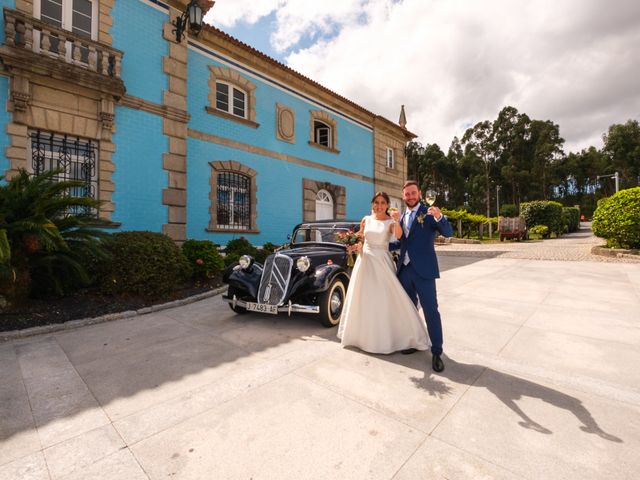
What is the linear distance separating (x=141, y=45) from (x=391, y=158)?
1315 centimetres

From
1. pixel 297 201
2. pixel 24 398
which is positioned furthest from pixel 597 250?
pixel 24 398

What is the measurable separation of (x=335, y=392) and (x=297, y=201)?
10.1 meters

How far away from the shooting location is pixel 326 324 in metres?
4.32

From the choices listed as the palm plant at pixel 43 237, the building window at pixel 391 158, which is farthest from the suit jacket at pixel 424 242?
the building window at pixel 391 158

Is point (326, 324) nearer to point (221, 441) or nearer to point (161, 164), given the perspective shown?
point (221, 441)

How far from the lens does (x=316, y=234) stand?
595 centimetres

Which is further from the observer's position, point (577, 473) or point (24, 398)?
point (24, 398)

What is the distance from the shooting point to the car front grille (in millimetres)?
4438

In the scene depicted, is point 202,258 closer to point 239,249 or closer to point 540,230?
point 239,249

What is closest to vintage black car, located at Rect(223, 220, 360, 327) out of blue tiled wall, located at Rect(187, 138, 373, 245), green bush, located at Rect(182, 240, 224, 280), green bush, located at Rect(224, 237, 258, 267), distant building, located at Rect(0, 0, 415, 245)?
green bush, located at Rect(182, 240, 224, 280)

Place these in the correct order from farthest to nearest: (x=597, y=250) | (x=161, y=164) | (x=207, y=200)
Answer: (x=597, y=250) → (x=207, y=200) → (x=161, y=164)

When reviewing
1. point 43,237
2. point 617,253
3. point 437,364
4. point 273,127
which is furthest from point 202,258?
point 617,253

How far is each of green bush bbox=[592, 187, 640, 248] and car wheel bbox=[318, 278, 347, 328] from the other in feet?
41.3

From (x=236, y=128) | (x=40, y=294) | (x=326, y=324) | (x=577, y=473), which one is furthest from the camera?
(x=236, y=128)
